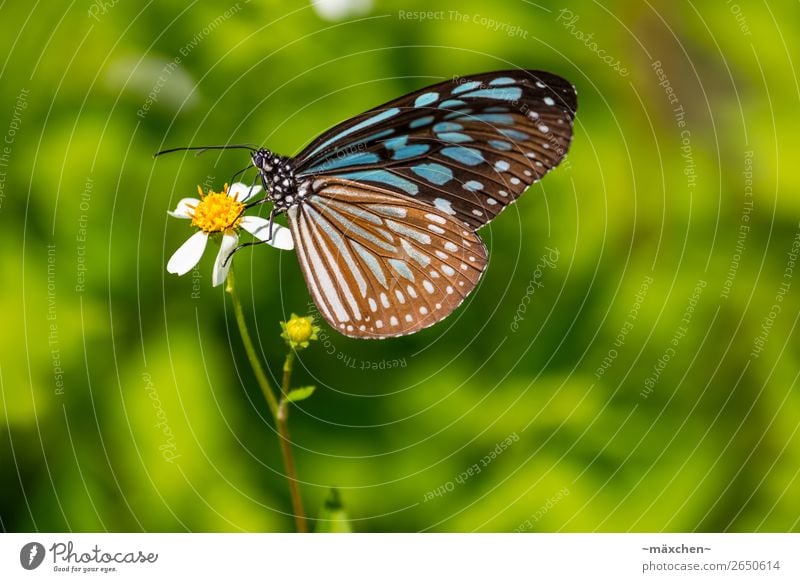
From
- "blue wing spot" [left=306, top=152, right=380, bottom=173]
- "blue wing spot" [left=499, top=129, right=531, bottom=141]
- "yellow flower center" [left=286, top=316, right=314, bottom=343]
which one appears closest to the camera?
"yellow flower center" [left=286, top=316, right=314, bottom=343]

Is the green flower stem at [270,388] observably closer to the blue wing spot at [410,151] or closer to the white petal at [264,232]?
the white petal at [264,232]

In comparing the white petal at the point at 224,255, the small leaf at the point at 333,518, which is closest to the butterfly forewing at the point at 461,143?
the white petal at the point at 224,255

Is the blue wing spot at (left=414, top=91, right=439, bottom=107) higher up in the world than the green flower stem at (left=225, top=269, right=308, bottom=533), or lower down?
higher up

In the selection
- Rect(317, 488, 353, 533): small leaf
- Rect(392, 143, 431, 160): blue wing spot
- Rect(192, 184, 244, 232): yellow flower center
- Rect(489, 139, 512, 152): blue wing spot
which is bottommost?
Rect(317, 488, 353, 533): small leaf

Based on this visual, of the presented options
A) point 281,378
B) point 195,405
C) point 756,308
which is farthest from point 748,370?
point 195,405

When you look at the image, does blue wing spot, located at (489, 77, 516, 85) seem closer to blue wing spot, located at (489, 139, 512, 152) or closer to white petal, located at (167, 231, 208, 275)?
blue wing spot, located at (489, 139, 512, 152)

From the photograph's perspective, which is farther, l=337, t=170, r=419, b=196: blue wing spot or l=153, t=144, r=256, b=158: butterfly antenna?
l=153, t=144, r=256, b=158: butterfly antenna

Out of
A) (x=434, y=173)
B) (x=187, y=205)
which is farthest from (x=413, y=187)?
(x=187, y=205)

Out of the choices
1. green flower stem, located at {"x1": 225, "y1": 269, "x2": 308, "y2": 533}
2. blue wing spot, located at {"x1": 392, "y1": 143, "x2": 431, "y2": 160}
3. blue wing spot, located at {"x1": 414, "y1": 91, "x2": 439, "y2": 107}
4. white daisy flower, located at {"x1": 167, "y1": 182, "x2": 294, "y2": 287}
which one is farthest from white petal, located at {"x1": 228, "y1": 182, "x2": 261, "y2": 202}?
blue wing spot, located at {"x1": 414, "y1": 91, "x2": 439, "y2": 107}
